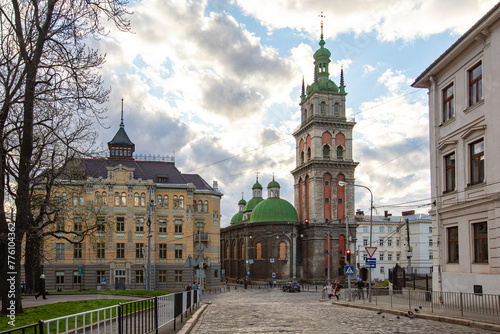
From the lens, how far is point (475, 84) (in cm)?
2397

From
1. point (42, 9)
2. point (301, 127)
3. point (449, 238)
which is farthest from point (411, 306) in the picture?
point (301, 127)

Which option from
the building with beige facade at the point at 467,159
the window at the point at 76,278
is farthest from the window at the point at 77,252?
the building with beige facade at the point at 467,159

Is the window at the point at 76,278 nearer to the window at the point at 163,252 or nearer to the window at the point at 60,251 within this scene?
the window at the point at 60,251

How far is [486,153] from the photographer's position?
72.9 ft

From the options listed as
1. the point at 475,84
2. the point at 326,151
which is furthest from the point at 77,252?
the point at 475,84

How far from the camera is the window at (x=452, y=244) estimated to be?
25.4 metres

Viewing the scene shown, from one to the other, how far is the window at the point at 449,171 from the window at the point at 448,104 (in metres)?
2.07

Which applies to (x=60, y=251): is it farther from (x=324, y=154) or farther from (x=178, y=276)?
(x=324, y=154)

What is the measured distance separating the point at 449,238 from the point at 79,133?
18.5 metres

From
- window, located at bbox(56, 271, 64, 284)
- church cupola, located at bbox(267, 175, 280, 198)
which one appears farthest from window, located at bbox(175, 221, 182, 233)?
church cupola, located at bbox(267, 175, 280, 198)

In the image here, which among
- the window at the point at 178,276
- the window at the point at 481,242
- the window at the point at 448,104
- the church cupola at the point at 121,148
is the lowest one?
the window at the point at 178,276

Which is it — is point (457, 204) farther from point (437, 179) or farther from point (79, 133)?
point (79, 133)

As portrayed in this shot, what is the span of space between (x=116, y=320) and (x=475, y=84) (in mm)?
20221

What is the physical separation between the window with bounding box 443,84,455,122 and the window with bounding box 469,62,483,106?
72.5 inches
